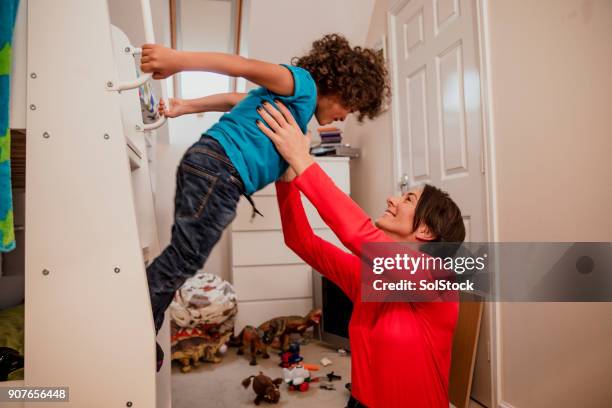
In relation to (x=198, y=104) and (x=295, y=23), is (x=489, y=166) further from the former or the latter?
(x=295, y=23)

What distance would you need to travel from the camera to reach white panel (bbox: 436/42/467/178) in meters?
2.05

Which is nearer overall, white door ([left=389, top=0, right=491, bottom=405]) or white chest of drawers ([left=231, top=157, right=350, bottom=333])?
white door ([left=389, top=0, right=491, bottom=405])

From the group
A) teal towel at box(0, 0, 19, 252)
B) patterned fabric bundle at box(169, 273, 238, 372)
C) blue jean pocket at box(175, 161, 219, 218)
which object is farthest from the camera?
patterned fabric bundle at box(169, 273, 238, 372)

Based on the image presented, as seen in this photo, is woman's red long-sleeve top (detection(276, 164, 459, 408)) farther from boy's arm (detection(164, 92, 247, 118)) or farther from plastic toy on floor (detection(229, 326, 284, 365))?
plastic toy on floor (detection(229, 326, 284, 365))

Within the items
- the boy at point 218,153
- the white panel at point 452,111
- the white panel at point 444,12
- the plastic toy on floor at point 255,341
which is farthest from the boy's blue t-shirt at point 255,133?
the plastic toy on floor at point 255,341

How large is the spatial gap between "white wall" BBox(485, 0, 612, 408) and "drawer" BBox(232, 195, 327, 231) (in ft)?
4.73

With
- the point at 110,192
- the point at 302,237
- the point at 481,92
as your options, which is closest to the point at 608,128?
the point at 481,92

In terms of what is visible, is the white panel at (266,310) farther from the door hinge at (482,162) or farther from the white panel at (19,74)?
the white panel at (19,74)

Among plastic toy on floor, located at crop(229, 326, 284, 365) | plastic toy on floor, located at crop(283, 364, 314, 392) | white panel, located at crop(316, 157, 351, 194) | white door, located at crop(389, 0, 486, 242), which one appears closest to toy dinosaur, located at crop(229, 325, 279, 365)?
plastic toy on floor, located at crop(229, 326, 284, 365)

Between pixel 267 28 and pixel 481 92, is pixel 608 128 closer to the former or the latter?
pixel 481 92

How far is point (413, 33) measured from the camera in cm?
251

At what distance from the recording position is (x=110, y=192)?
2.52 feet

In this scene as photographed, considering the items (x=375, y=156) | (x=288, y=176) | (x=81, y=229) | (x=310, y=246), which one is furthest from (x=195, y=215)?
(x=375, y=156)

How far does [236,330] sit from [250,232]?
684mm
